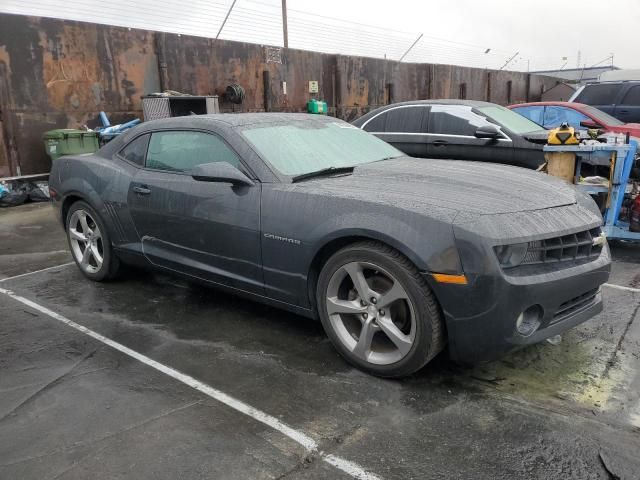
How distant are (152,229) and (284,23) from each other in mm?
12214

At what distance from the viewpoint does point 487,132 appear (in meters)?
6.66

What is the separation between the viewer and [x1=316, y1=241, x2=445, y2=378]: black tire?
2.82m

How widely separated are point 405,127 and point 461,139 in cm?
84

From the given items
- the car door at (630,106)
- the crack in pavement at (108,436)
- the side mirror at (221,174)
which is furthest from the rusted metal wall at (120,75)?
the crack in pavement at (108,436)

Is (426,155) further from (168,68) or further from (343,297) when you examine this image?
(168,68)

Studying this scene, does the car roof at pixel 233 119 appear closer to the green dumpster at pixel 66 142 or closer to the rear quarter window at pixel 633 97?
the green dumpster at pixel 66 142

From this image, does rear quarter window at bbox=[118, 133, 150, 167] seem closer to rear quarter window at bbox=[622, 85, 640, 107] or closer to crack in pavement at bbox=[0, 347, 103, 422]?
crack in pavement at bbox=[0, 347, 103, 422]

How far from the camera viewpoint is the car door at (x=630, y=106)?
Answer: 10.9 m

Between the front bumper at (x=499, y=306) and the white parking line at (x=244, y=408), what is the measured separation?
86cm

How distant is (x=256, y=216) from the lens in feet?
11.4

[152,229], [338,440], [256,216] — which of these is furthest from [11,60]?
[338,440]

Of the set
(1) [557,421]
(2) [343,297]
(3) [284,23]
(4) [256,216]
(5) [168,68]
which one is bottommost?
(1) [557,421]

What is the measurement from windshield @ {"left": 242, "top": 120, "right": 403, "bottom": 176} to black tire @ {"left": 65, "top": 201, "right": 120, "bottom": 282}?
170 cm

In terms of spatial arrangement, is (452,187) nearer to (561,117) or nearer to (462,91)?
(561,117)
